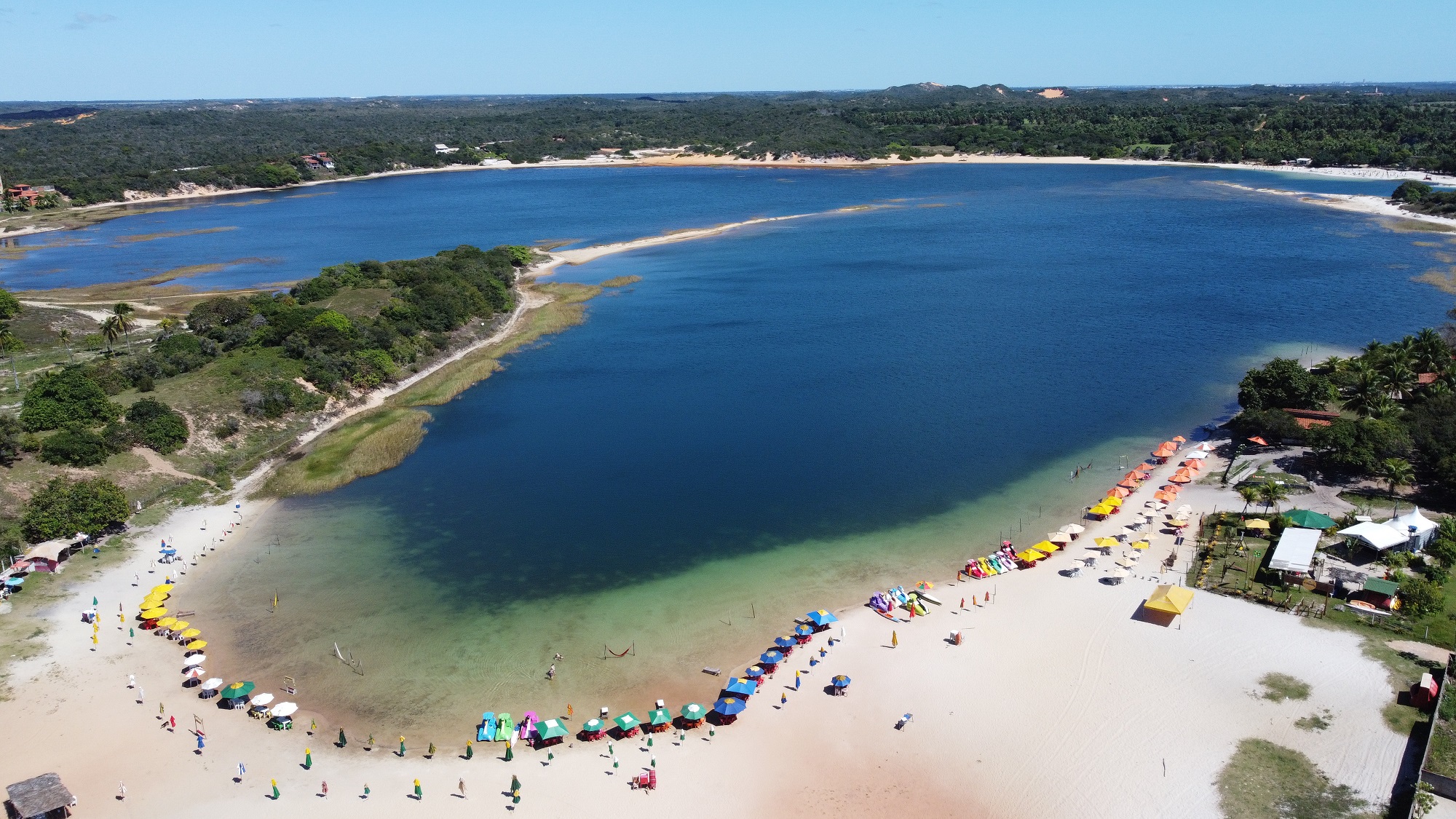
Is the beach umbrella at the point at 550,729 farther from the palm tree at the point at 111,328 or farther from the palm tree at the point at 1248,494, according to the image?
the palm tree at the point at 111,328

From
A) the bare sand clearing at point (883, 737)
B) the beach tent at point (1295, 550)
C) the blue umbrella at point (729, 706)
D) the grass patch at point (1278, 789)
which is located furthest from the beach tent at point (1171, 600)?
the blue umbrella at point (729, 706)

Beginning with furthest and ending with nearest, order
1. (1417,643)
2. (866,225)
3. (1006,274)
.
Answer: (866,225)
(1006,274)
(1417,643)

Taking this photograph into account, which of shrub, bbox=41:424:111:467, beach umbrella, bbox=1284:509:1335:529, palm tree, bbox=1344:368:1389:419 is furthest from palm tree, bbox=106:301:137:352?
palm tree, bbox=1344:368:1389:419

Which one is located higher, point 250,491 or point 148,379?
point 148,379

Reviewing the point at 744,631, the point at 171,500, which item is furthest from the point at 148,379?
the point at 744,631

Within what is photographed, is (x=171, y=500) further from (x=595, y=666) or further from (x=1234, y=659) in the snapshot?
(x=1234, y=659)

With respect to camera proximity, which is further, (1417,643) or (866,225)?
(866,225)
